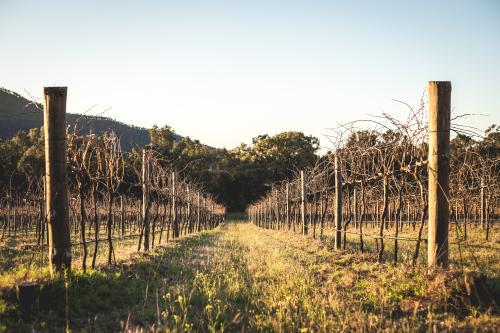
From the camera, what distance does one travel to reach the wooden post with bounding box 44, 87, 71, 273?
21.2 ft

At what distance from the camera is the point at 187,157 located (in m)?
80.1

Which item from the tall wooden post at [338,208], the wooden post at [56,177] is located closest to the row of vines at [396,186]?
the tall wooden post at [338,208]

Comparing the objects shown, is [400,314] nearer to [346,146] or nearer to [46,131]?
[46,131]

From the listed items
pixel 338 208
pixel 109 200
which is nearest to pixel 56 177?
pixel 109 200

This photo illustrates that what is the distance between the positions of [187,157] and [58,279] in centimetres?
7531

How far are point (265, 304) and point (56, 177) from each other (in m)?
4.08

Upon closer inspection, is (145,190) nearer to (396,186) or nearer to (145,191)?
(145,191)

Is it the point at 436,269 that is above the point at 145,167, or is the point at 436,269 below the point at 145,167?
below

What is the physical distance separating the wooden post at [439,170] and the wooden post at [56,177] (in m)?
5.93

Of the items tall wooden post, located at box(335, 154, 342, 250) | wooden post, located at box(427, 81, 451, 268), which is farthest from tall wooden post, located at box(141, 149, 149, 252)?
wooden post, located at box(427, 81, 451, 268)

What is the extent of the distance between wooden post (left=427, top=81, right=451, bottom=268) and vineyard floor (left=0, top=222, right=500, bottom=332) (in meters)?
0.47

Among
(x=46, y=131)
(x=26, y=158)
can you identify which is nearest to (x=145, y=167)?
(x=46, y=131)

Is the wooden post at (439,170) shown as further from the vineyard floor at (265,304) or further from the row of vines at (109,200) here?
the row of vines at (109,200)

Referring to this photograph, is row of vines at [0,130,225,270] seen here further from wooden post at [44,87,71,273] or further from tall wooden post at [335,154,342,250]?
tall wooden post at [335,154,342,250]
